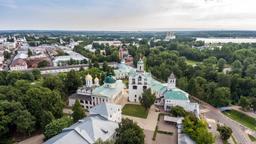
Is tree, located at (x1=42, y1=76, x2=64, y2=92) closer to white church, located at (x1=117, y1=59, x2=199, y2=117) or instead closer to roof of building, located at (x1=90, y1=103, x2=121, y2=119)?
white church, located at (x1=117, y1=59, x2=199, y2=117)

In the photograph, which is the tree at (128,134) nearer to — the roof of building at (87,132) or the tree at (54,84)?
the roof of building at (87,132)

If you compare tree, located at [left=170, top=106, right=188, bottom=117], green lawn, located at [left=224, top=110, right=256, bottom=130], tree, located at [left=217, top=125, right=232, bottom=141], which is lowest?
green lawn, located at [left=224, top=110, right=256, bottom=130]

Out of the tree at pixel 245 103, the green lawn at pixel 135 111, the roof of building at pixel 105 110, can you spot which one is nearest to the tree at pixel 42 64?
the green lawn at pixel 135 111

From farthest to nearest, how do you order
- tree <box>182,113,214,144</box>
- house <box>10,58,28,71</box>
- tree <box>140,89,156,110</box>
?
house <box>10,58,28,71</box> < tree <box>140,89,156,110</box> < tree <box>182,113,214,144</box>

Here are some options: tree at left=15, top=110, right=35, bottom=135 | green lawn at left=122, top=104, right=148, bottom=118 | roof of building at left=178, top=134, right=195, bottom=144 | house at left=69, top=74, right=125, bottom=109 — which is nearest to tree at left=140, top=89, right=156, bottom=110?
green lawn at left=122, top=104, right=148, bottom=118

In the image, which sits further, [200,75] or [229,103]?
[200,75]

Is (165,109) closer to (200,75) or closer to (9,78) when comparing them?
(200,75)

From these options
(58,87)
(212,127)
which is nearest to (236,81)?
(212,127)
